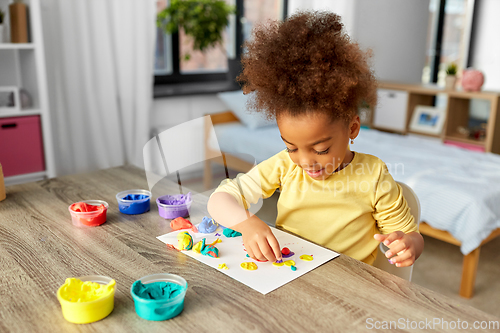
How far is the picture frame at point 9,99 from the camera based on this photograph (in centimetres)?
216

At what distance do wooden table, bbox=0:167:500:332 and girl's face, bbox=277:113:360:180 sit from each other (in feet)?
0.70

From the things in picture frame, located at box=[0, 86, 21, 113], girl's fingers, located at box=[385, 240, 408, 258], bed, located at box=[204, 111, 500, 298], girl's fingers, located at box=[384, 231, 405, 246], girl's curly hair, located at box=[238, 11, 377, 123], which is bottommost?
bed, located at box=[204, 111, 500, 298]

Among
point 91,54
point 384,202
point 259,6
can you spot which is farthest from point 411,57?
point 384,202

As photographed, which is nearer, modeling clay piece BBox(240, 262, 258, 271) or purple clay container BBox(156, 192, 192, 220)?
modeling clay piece BBox(240, 262, 258, 271)

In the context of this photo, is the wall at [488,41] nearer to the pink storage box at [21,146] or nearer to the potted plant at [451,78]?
the potted plant at [451,78]

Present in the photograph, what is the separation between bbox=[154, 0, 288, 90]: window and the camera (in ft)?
11.3

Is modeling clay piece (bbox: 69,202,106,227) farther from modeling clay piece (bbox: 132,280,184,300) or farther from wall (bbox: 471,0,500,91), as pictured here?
wall (bbox: 471,0,500,91)

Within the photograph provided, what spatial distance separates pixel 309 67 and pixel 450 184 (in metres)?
1.36

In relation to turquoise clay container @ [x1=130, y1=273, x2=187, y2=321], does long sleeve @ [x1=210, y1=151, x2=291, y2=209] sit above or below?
above

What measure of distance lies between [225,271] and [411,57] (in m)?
4.14

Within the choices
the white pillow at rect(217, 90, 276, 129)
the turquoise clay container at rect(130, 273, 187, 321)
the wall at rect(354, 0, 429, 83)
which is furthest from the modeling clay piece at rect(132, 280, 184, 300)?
the wall at rect(354, 0, 429, 83)

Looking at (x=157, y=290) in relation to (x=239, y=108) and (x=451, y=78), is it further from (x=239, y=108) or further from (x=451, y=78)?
(x=451, y=78)

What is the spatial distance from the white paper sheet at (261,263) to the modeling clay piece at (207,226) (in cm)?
1

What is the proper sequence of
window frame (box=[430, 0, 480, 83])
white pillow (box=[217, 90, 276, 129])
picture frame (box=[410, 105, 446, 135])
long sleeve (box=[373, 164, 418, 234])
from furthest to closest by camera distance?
window frame (box=[430, 0, 480, 83]), picture frame (box=[410, 105, 446, 135]), white pillow (box=[217, 90, 276, 129]), long sleeve (box=[373, 164, 418, 234])
